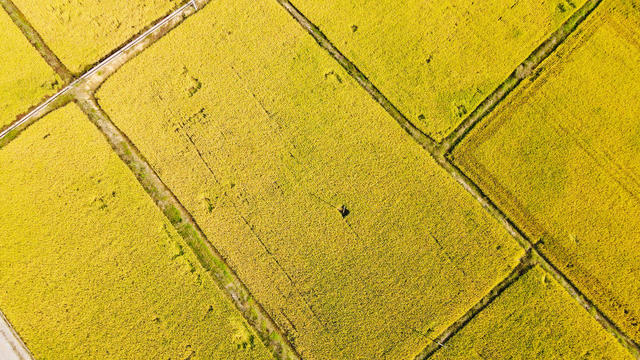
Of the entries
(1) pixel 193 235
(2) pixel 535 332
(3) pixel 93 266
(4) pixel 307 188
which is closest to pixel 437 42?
(4) pixel 307 188

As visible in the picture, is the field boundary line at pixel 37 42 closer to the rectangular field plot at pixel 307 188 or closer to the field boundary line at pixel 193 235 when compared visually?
the field boundary line at pixel 193 235

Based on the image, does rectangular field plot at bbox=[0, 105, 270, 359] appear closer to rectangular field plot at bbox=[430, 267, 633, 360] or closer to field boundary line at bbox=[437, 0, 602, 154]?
Answer: rectangular field plot at bbox=[430, 267, 633, 360]

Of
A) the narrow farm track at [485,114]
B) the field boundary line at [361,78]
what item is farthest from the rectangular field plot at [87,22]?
the narrow farm track at [485,114]

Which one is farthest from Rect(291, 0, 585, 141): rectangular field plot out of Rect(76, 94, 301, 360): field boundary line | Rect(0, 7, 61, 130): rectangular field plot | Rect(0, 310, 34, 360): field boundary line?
Rect(0, 310, 34, 360): field boundary line

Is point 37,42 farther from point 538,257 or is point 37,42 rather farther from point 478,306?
point 538,257

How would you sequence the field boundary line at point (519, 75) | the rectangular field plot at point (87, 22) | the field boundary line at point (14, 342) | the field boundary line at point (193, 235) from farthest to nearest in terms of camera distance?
the rectangular field plot at point (87, 22), the field boundary line at point (519, 75), the field boundary line at point (193, 235), the field boundary line at point (14, 342)

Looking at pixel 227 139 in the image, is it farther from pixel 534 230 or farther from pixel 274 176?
pixel 534 230
